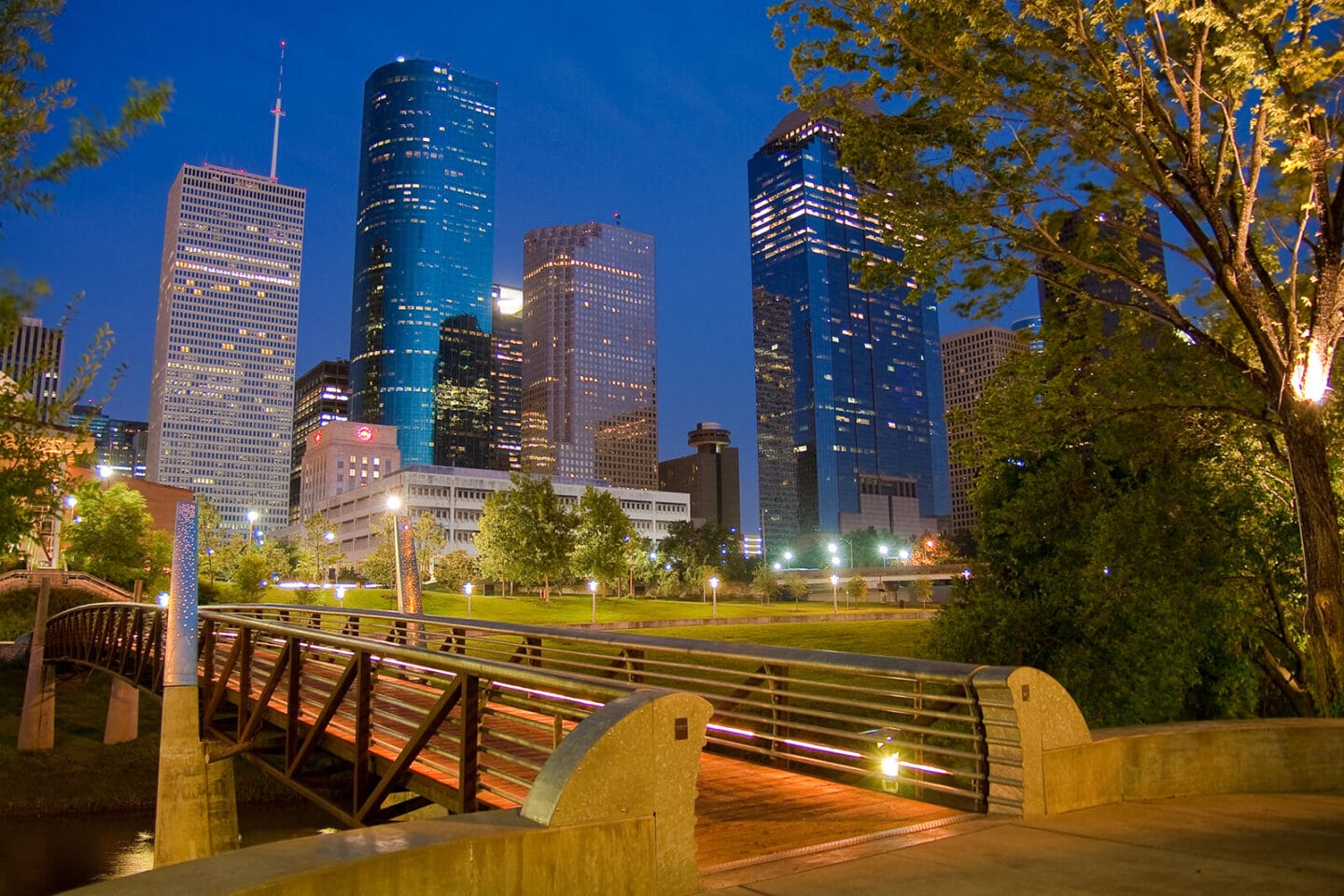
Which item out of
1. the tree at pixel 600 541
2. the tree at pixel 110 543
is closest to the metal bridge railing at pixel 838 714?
the tree at pixel 110 543

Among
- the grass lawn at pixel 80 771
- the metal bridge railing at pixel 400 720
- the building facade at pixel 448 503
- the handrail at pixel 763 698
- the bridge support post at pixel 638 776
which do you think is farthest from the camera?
the building facade at pixel 448 503

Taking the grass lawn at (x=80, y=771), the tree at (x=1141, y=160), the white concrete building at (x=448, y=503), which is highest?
the white concrete building at (x=448, y=503)

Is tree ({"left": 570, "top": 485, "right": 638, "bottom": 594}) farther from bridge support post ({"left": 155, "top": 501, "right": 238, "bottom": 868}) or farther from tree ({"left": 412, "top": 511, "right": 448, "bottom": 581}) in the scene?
bridge support post ({"left": 155, "top": 501, "right": 238, "bottom": 868})

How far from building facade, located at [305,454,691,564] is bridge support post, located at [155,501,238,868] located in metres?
104

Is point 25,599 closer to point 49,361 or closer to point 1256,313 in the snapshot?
point 49,361

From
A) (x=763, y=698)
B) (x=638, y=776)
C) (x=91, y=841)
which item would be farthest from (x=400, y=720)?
(x=91, y=841)

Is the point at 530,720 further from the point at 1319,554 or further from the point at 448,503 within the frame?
the point at 448,503

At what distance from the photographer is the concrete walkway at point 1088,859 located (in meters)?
5.75

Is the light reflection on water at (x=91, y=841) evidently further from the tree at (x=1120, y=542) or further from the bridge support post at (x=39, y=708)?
the tree at (x=1120, y=542)

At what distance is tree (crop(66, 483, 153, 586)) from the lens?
6181 centimetres

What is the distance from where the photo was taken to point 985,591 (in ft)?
49.0

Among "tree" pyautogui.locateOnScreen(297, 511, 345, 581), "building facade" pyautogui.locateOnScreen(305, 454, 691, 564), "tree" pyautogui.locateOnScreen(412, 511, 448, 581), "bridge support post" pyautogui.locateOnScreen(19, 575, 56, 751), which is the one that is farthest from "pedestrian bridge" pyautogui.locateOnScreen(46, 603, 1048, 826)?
"building facade" pyautogui.locateOnScreen(305, 454, 691, 564)

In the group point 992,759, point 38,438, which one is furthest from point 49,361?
point 992,759

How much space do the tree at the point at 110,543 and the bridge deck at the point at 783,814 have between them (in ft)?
206
